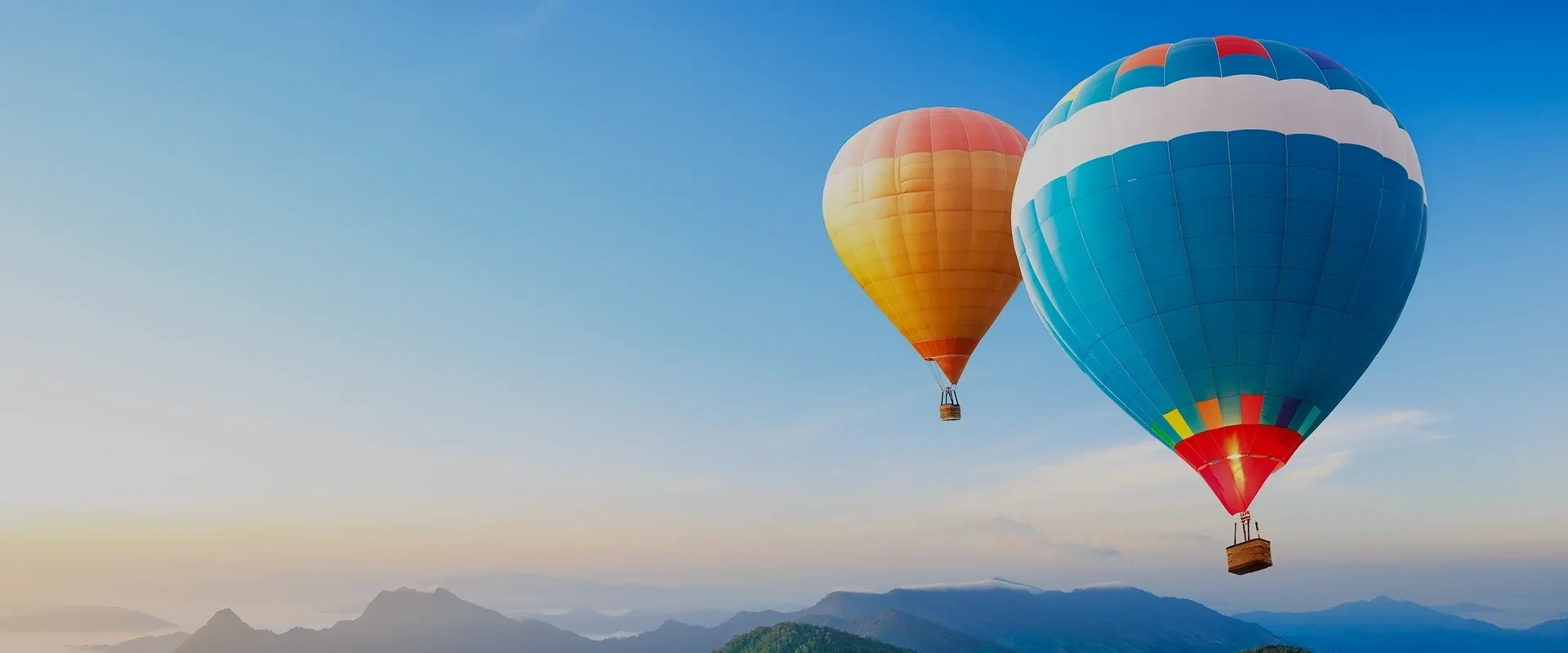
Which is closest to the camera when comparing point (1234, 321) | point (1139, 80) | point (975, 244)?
point (1234, 321)

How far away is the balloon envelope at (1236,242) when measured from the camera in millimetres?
24312

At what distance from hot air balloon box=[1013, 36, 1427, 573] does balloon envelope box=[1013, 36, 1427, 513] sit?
0.03 metres

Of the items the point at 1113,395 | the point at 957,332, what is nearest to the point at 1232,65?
the point at 1113,395

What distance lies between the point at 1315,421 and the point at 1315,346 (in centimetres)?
183

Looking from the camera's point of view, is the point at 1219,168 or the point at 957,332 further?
the point at 957,332

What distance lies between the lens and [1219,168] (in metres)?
24.5

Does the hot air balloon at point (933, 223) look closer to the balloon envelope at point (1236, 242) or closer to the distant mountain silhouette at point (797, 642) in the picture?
the balloon envelope at point (1236, 242)

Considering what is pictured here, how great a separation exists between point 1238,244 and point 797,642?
13653 cm

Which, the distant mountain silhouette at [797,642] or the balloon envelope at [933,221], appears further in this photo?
the distant mountain silhouette at [797,642]

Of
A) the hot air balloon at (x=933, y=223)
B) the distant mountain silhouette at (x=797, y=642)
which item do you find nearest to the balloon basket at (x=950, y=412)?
the hot air balloon at (x=933, y=223)

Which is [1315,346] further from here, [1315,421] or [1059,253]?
[1059,253]

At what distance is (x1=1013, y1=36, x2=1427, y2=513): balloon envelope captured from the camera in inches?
957

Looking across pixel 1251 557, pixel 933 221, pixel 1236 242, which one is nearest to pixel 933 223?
pixel 933 221

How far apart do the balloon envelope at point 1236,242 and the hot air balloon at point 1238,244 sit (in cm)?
3
